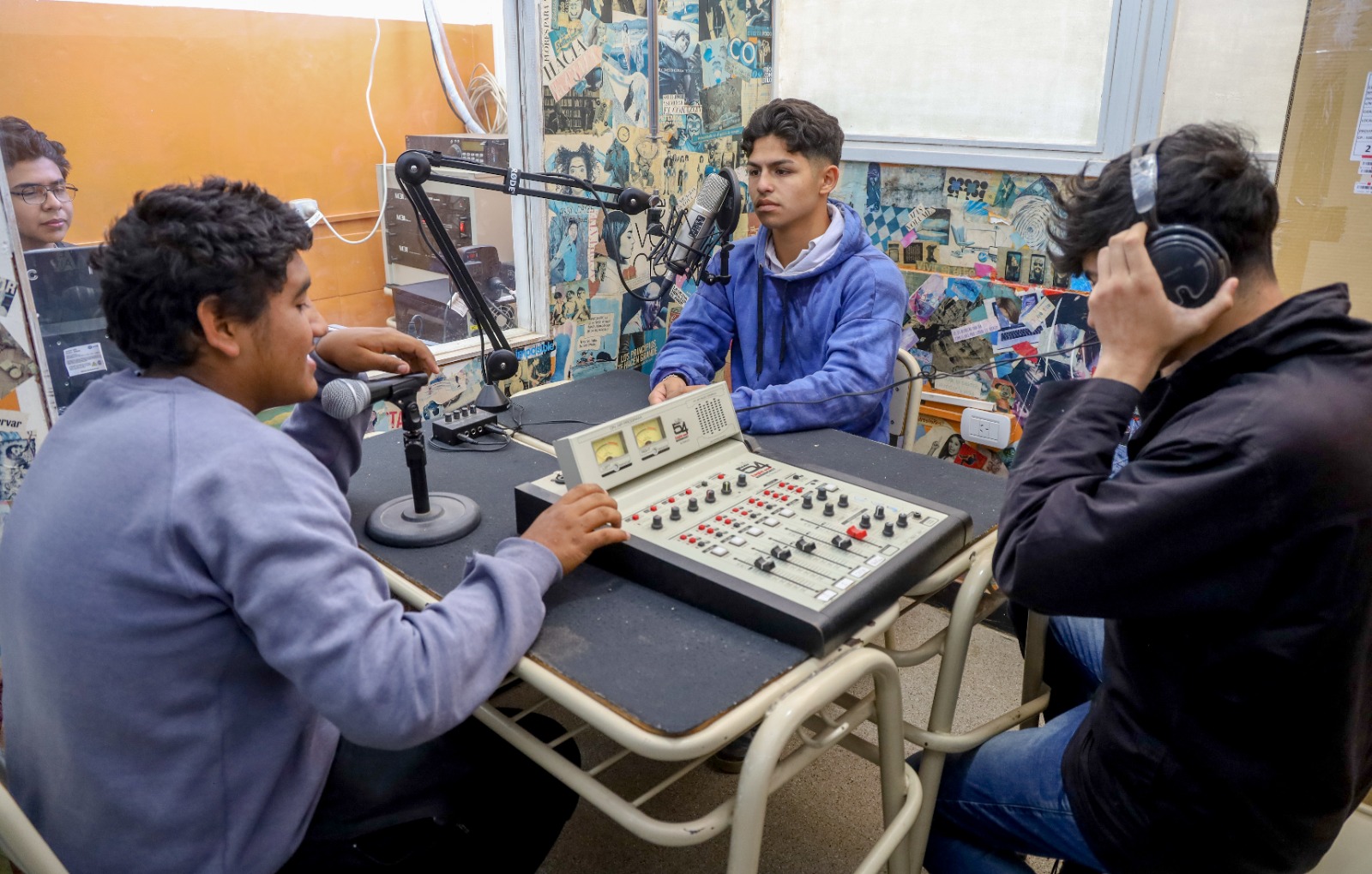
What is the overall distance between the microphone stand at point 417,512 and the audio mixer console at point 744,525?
12 centimetres

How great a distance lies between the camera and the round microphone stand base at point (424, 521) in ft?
4.47

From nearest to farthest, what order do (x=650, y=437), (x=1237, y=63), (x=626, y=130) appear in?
(x=650, y=437)
(x=1237, y=63)
(x=626, y=130)

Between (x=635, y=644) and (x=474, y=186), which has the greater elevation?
(x=474, y=186)

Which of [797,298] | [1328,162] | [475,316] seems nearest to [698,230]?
[797,298]


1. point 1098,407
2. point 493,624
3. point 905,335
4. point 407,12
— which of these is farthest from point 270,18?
point 1098,407

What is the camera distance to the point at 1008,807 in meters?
1.25

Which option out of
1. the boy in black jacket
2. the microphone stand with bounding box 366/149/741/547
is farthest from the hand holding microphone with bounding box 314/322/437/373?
the boy in black jacket

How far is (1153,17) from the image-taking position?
2.17m

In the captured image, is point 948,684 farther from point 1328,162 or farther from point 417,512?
point 1328,162

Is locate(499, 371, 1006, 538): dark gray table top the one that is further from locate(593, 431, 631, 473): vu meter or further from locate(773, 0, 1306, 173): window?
locate(773, 0, 1306, 173): window

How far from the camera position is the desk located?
99cm

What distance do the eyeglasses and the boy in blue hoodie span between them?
1.19m

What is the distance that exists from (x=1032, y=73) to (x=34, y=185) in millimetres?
2286

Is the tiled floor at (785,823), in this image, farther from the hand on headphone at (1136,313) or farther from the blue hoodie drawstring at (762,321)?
the hand on headphone at (1136,313)
